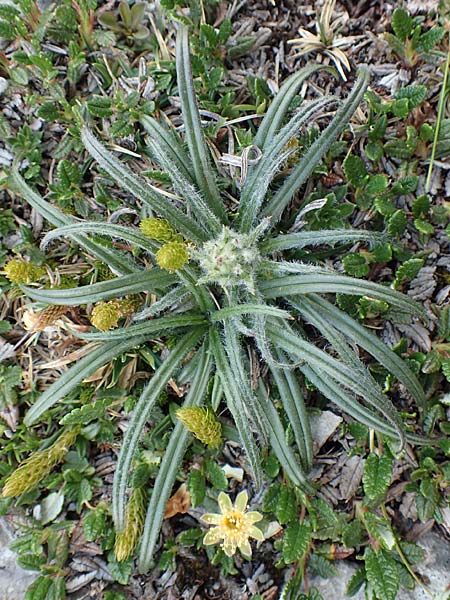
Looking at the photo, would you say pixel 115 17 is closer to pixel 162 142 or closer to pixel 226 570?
pixel 162 142

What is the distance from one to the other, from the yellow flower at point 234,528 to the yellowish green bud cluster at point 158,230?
1.34 meters

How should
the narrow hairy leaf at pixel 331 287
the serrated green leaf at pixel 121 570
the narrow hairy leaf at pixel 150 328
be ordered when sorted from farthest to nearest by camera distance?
the serrated green leaf at pixel 121 570, the narrow hairy leaf at pixel 150 328, the narrow hairy leaf at pixel 331 287

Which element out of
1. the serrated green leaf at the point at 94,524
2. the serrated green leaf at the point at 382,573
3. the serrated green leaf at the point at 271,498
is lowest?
the serrated green leaf at the point at 382,573

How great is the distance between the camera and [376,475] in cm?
288

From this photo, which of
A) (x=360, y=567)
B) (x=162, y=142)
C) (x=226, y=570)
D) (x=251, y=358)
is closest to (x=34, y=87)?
(x=162, y=142)

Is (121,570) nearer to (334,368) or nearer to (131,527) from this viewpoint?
(131,527)

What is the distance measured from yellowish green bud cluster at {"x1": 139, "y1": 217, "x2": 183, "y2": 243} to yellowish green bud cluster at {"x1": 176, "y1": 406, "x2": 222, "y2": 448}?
0.80 meters

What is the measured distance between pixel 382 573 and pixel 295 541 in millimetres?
450

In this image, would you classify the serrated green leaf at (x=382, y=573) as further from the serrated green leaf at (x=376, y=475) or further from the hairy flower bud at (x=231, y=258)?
the hairy flower bud at (x=231, y=258)

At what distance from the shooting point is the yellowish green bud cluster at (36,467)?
Answer: 2.91m

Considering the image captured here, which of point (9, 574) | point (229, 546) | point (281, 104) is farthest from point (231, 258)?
point (9, 574)

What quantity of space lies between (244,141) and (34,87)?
1361mm

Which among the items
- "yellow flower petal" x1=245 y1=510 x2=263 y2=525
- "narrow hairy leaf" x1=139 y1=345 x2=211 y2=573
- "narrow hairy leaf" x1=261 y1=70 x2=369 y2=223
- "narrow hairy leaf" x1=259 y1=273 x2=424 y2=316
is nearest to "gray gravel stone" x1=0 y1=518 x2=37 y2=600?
"narrow hairy leaf" x1=139 y1=345 x2=211 y2=573

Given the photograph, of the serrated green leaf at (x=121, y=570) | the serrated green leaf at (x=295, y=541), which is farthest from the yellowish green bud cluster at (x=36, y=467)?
the serrated green leaf at (x=295, y=541)
